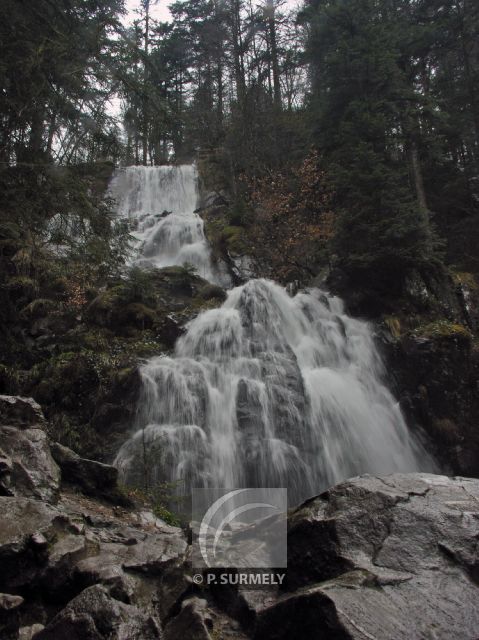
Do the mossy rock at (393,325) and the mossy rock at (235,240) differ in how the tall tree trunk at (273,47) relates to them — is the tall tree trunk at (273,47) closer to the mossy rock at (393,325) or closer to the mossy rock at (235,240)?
the mossy rock at (235,240)

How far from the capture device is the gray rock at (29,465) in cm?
448

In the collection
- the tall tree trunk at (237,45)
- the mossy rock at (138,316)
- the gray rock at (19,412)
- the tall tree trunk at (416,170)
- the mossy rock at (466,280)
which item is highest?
the tall tree trunk at (237,45)

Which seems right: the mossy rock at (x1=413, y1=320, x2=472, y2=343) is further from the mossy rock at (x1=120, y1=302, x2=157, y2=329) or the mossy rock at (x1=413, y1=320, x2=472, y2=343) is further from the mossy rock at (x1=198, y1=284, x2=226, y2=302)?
the mossy rock at (x1=120, y1=302, x2=157, y2=329)

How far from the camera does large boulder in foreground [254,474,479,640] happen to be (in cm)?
290

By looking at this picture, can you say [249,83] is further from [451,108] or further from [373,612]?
[373,612]

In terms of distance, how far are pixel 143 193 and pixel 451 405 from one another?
19.1m

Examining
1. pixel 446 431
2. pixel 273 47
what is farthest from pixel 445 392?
pixel 273 47

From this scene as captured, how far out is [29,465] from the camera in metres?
4.86

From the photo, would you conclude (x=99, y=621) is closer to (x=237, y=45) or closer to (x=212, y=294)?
(x=212, y=294)

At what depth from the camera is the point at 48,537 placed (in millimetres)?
3617

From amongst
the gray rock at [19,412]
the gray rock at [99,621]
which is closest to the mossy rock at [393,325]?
the gray rock at [19,412]

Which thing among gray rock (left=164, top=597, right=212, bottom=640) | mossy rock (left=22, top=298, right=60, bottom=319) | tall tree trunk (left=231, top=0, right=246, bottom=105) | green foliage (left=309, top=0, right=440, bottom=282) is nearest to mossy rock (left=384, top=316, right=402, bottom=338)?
green foliage (left=309, top=0, right=440, bottom=282)

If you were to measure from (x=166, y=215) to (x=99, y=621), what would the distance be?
1994 centimetres

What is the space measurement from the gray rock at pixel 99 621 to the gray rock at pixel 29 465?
1.78 meters
